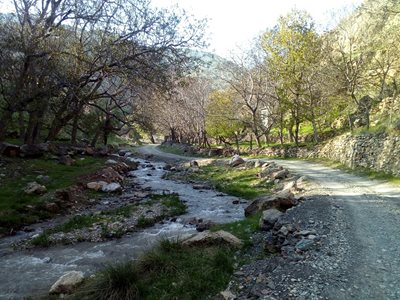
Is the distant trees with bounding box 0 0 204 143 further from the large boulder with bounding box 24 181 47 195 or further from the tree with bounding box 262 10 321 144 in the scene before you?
the tree with bounding box 262 10 321 144

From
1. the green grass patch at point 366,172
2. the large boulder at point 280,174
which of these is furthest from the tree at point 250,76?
the large boulder at point 280,174

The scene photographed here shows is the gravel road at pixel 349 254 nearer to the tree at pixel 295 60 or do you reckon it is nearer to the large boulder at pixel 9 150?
the large boulder at pixel 9 150

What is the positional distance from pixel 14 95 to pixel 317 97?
31.5 metres

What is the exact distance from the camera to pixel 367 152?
72.0 ft

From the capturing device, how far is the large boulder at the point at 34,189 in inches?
698

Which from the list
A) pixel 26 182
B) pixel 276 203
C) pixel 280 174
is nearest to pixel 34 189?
pixel 26 182

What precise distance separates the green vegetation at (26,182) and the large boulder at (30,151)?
2.60 ft

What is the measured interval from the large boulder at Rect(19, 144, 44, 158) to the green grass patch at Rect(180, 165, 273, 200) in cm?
1332

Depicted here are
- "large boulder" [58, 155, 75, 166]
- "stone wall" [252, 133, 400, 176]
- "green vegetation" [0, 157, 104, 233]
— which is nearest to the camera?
"green vegetation" [0, 157, 104, 233]

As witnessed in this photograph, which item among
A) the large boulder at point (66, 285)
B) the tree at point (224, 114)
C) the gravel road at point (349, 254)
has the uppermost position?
the tree at point (224, 114)

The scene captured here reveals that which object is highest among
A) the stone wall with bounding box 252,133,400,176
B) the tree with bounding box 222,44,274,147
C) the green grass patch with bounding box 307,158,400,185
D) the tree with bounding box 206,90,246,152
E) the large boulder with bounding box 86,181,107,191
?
the tree with bounding box 222,44,274,147

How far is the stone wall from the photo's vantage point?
1883 centimetres

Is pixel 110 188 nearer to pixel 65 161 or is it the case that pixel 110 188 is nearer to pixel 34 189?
pixel 34 189

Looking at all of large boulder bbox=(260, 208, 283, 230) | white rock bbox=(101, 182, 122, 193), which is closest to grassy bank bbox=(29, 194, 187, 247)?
white rock bbox=(101, 182, 122, 193)
